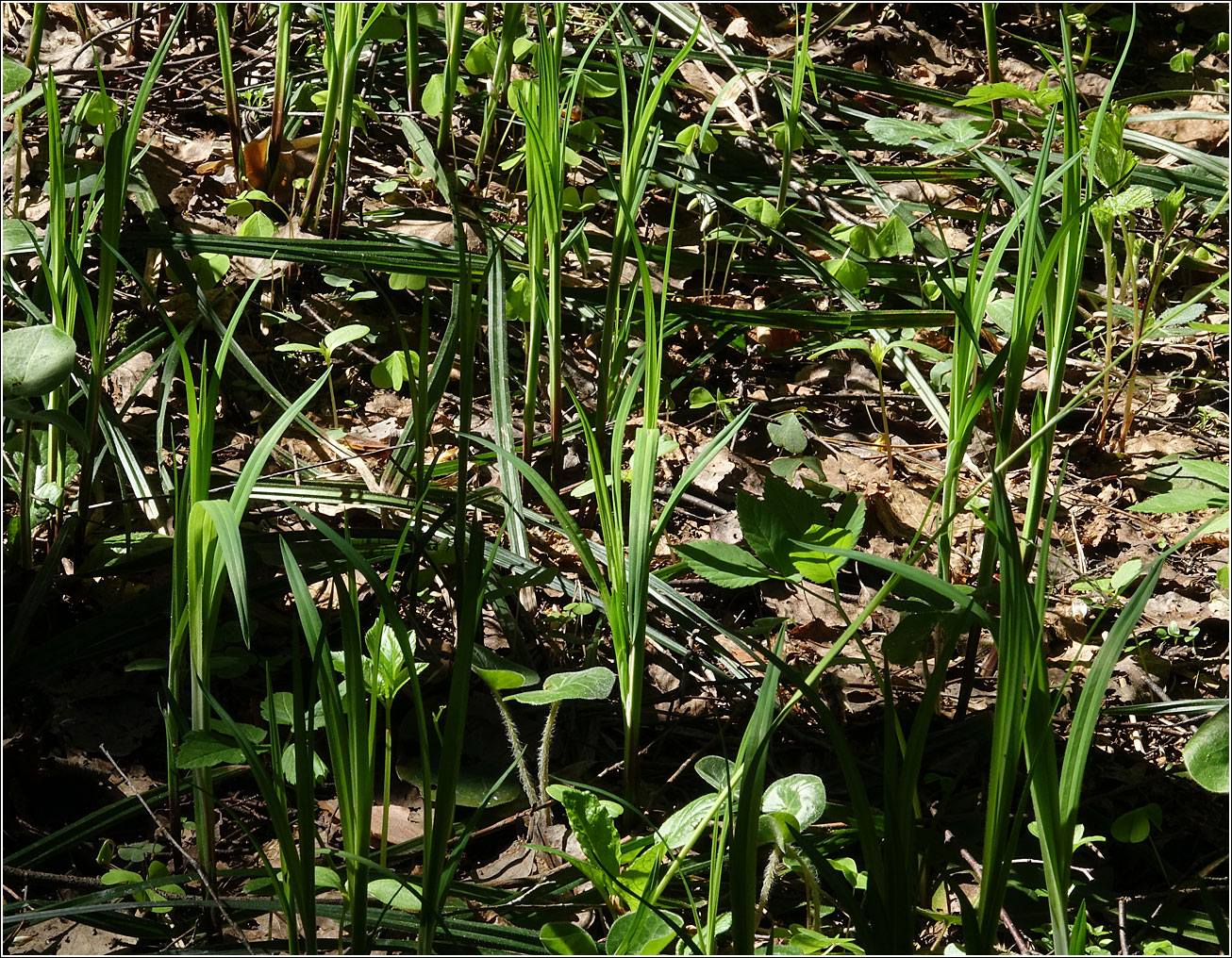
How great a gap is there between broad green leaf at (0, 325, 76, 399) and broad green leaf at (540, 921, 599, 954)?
72 centimetres

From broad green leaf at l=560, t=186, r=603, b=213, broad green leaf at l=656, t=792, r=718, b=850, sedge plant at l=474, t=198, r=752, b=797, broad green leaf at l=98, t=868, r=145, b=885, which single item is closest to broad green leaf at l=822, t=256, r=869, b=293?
broad green leaf at l=560, t=186, r=603, b=213

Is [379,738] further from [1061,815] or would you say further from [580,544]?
[1061,815]

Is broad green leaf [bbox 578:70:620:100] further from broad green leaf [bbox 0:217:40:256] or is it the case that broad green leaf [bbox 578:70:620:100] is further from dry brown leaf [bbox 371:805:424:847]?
dry brown leaf [bbox 371:805:424:847]

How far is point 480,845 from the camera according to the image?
1112mm

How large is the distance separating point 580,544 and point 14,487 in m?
0.81

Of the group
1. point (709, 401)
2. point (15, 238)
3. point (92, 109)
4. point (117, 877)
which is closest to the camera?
point (117, 877)

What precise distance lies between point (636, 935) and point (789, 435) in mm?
931

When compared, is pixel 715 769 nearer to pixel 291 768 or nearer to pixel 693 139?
pixel 291 768

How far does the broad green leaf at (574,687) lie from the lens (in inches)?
37.3

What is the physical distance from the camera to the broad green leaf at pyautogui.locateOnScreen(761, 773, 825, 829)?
2.99ft

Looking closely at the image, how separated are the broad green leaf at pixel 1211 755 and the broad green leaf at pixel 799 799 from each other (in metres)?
0.32

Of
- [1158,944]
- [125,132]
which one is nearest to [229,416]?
[125,132]

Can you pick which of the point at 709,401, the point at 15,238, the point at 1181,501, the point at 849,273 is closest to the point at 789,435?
the point at 709,401

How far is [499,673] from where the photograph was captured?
95cm
